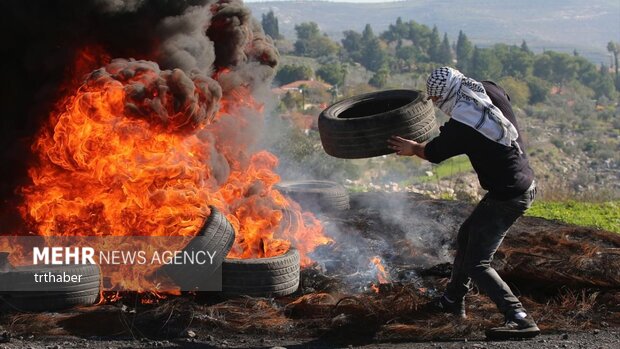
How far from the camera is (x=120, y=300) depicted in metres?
7.56

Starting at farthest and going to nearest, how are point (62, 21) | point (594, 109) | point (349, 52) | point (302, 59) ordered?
point (349, 52)
point (302, 59)
point (594, 109)
point (62, 21)

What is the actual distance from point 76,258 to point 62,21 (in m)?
3.38

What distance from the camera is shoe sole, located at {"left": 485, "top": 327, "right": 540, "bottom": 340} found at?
6.19 meters

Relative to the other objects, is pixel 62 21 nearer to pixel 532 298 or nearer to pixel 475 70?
pixel 532 298

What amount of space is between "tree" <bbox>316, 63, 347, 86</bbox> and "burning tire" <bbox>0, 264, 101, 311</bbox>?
142 m

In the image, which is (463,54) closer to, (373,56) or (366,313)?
(373,56)

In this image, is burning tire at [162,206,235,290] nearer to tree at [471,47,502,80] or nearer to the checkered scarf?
the checkered scarf

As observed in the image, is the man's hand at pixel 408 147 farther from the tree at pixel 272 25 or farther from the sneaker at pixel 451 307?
the tree at pixel 272 25

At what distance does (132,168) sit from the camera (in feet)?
27.5

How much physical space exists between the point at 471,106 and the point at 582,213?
8.95m

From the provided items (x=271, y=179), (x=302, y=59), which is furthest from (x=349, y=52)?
(x=271, y=179)

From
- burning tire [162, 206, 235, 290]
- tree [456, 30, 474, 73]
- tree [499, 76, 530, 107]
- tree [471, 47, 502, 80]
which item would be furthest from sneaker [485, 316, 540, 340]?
tree [456, 30, 474, 73]

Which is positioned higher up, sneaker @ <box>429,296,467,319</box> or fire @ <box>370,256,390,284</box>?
sneaker @ <box>429,296,467,319</box>

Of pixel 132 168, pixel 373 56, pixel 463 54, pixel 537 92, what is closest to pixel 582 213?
pixel 132 168
